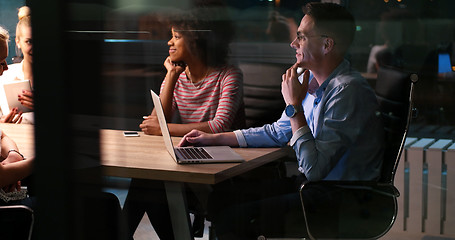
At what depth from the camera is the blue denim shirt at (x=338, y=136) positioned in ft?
4.95

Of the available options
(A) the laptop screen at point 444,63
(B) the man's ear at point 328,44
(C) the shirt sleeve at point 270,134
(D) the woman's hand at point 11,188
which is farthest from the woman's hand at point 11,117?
(A) the laptop screen at point 444,63

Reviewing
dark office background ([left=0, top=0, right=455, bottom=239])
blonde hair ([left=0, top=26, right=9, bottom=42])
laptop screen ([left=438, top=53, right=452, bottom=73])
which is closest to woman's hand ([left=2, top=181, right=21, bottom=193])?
blonde hair ([left=0, top=26, right=9, bottom=42])

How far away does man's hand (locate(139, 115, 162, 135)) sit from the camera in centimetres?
138

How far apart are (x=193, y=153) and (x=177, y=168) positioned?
132mm

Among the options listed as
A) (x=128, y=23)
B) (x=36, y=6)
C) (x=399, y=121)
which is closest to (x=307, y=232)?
(x=399, y=121)

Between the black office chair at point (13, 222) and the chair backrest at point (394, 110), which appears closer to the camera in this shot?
the chair backrest at point (394, 110)

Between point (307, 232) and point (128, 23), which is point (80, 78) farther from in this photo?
point (307, 232)

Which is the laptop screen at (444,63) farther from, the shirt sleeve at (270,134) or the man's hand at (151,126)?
the man's hand at (151,126)

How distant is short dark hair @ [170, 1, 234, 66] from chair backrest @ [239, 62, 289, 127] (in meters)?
0.07

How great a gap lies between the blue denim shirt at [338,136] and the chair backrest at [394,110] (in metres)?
0.03

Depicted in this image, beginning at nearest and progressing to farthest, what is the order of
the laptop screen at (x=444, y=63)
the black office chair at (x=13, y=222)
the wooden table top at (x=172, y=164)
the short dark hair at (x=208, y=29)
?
the laptop screen at (x=444, y=63) < the short dark hair at (x=208, y=29) < the wooden table top at (x=172, y=164) < the black office chair at (x=13, y=222)

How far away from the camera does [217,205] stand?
5.64ft

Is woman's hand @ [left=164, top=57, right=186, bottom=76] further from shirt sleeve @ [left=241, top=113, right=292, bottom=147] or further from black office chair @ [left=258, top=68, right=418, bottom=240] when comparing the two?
black office chair @ [left=258, top=68, right=418, bottom=240]

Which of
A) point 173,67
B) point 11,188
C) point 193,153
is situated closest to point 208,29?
point 173,67
